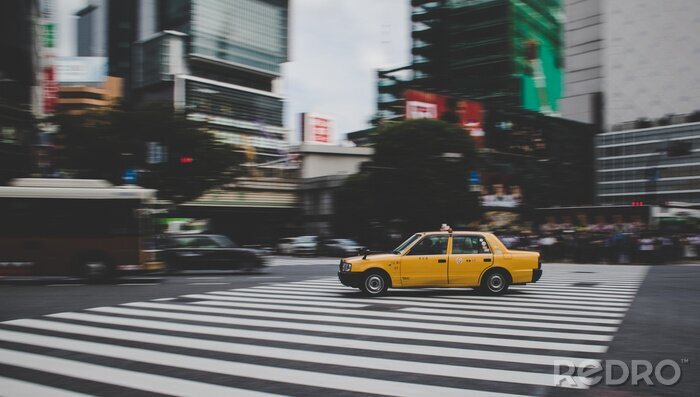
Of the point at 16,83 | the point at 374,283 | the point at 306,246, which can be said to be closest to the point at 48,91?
the point at 16,83

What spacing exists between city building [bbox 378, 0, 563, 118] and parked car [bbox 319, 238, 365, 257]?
1758 inches

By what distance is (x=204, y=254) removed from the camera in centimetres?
2164

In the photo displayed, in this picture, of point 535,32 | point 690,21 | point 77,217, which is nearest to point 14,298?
point 77,217

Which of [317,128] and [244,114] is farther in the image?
[244,114]

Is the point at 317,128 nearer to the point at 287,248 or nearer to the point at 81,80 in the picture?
the point at 287,248

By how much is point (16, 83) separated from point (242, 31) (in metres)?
99.3

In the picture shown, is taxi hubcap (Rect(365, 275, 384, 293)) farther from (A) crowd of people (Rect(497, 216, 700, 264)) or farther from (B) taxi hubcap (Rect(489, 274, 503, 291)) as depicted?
(A) crowd of people (Rect(497, 216, 700, 264))

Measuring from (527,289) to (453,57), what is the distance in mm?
79703

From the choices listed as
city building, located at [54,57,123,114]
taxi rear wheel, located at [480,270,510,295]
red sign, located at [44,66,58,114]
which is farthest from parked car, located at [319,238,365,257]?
city building, located at [54,57,123,114]

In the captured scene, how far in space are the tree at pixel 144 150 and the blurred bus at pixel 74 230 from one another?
432 inches

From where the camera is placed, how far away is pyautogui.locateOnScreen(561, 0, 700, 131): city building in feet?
381

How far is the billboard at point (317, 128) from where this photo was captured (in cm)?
8106

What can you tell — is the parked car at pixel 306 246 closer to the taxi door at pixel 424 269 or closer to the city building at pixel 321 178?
the city building at pixel 321 178

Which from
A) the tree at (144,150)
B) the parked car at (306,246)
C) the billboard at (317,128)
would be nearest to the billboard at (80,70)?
the billboard at (317,128)
